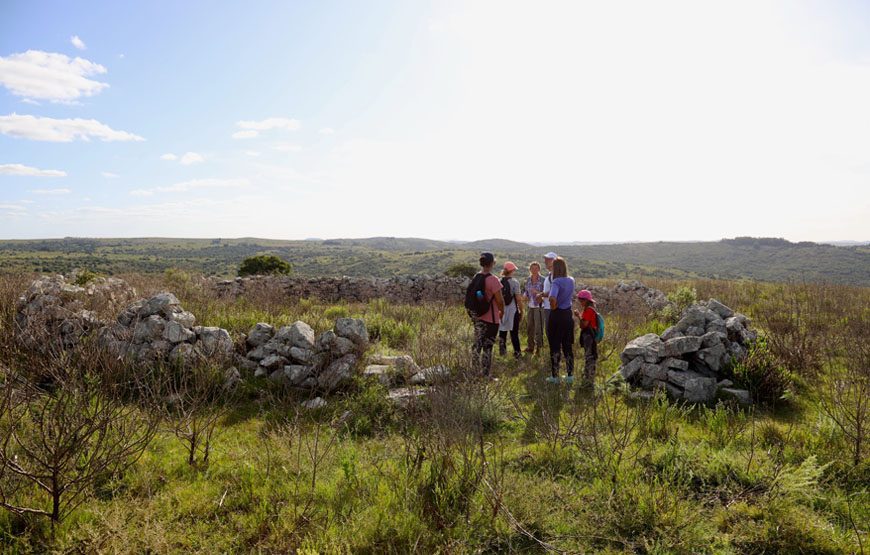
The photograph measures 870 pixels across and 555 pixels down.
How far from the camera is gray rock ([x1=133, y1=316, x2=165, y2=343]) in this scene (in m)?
6.46

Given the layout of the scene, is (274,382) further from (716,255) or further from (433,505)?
(716,255)

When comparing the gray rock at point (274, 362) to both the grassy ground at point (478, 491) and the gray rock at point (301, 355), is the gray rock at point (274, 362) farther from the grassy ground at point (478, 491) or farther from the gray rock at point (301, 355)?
the grassy ground at point (478, 491)

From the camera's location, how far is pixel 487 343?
6625 millimetres

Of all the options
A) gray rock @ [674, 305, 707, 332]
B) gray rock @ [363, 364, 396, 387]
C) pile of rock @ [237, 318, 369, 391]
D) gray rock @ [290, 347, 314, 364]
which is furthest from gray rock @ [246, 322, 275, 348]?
gray rock @ [674, 305, 707, 332]

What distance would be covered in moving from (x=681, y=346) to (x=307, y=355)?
6.04 metres

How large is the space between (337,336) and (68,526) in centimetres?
408

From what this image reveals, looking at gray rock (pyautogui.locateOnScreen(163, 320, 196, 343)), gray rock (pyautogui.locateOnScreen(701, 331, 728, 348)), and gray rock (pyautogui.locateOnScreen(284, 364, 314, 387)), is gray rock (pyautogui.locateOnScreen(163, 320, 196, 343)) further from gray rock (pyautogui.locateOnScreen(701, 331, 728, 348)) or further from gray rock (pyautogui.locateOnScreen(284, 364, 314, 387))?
gray rock (pyautogui.locateOnScreen(701, 331, 728, 348))

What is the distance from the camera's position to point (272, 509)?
11.6 ft

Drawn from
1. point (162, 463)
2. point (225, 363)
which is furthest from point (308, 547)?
point (225, 363)

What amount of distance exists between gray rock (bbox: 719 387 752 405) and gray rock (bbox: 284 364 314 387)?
248 inches

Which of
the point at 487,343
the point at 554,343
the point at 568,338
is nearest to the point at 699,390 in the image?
the point at 568,338

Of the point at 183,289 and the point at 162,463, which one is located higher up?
the point at 183,289

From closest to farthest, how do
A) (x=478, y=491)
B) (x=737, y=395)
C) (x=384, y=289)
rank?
(x=478, y=491), (x=737, y=395), (x=384, y=289)

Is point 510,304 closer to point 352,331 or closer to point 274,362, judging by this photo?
point 352,331
